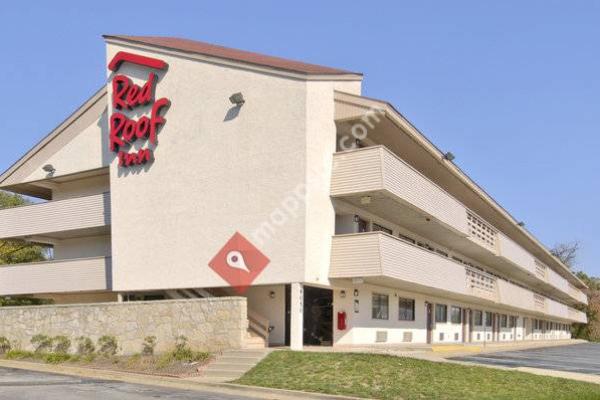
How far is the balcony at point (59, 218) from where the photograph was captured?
1254 inches

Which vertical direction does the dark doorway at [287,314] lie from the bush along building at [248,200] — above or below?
below

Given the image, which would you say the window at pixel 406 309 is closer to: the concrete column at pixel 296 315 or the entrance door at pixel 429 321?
the entrance door at pixel 429 321

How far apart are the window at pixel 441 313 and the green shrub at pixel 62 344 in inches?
780

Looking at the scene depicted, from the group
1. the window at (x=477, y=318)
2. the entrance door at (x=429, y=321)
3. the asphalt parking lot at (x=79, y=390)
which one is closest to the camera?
the asphalt parking lot at (x=79, y=390)

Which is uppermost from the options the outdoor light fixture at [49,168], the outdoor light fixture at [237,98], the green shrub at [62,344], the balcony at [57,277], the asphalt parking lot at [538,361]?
the outdoor light fixture at [237,98]

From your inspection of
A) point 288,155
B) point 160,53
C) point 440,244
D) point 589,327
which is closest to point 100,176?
point 160,53

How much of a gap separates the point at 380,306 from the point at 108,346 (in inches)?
466

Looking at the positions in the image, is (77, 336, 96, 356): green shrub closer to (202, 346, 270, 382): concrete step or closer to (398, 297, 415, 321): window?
(202, 346, 270, 382): concrete step

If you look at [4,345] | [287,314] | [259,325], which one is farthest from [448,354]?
[4,345]

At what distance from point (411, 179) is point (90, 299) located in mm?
17721

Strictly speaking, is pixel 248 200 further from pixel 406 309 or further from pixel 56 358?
pixel 406 309

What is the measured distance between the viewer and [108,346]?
1016 inches

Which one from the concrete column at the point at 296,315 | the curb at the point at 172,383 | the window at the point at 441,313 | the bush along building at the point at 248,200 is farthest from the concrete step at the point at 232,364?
the window at the point at 441,313

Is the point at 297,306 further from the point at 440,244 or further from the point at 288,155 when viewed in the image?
the point at 440,244
